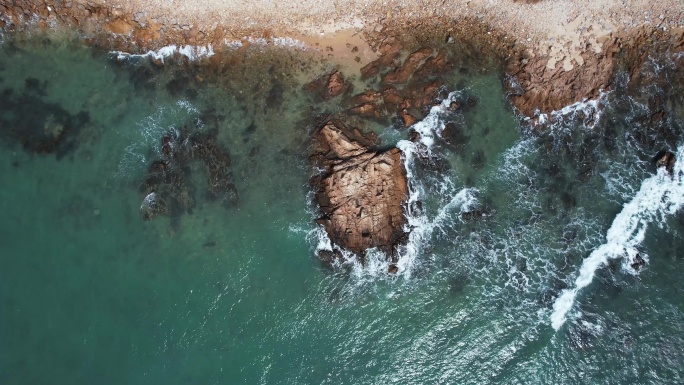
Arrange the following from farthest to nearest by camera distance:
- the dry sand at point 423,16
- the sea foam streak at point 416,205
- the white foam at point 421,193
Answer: the dry sand at point 423,16 → the white foam at point 421,193 → the sea foam streak at point 416,205

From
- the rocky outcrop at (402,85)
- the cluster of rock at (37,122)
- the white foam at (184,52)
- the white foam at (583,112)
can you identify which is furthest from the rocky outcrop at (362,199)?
the cluster of rock at (37,122)

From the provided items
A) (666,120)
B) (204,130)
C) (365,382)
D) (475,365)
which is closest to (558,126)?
(666,120)

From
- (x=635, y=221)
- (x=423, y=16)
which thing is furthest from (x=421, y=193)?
(x=635, y=221)

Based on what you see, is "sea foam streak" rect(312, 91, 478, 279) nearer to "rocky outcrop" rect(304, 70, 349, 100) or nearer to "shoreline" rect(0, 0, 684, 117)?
"shoreline" rect(0, 0, 684, 117)

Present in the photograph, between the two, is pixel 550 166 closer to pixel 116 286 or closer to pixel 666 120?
pixel 666 120

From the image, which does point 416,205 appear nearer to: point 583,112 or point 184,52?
point 583,112

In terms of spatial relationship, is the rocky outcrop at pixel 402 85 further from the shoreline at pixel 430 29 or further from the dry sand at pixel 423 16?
the dry sand at pixel 423 16
